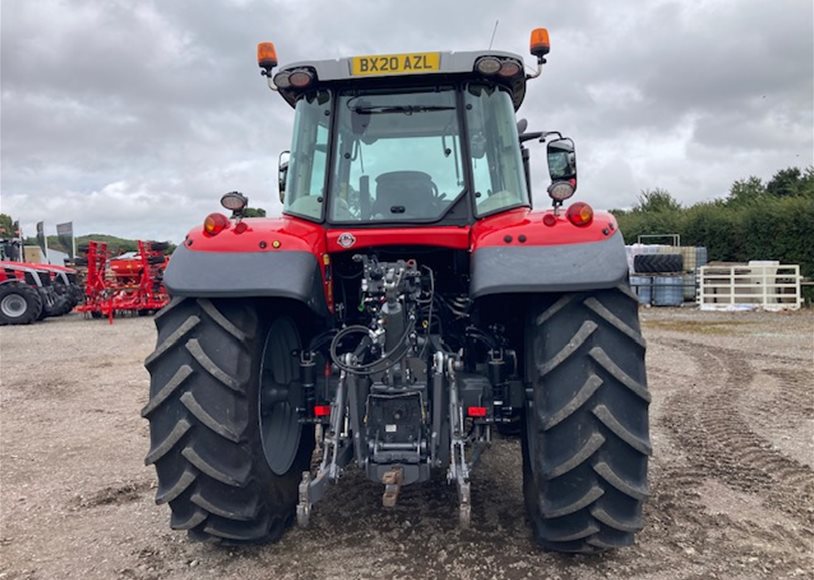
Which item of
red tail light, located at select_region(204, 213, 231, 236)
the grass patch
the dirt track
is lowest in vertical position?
the grass patch

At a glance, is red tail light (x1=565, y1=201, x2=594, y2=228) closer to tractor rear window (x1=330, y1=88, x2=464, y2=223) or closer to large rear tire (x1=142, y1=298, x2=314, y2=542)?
tractor rear window (x1=330, y1=88, x2=464, y2=223)

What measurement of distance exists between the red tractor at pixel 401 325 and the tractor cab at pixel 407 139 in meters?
0.01

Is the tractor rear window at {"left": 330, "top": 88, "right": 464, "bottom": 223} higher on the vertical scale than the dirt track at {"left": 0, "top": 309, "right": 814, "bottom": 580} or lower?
higher

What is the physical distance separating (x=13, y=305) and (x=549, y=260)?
16.6 meters

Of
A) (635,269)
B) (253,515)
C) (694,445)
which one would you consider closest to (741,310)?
(635,269)

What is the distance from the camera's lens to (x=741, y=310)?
55.8ft

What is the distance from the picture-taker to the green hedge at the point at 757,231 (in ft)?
64.1

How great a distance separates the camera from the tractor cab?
351cm

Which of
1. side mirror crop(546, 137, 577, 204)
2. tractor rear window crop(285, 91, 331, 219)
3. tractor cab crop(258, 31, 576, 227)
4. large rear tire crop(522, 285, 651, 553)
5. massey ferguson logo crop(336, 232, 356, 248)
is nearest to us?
large rear tire crop(522, 285, 651, 553)

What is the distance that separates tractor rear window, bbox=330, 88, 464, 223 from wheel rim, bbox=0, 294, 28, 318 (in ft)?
50.0

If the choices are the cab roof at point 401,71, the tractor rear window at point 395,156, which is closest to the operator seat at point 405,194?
the tractor rear window at point 395,156

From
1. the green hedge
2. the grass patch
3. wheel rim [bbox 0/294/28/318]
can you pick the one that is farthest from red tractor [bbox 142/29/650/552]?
the green hedge

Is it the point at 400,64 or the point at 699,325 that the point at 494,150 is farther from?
the point at 699,325

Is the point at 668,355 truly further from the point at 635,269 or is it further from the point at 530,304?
the point at 635,269
